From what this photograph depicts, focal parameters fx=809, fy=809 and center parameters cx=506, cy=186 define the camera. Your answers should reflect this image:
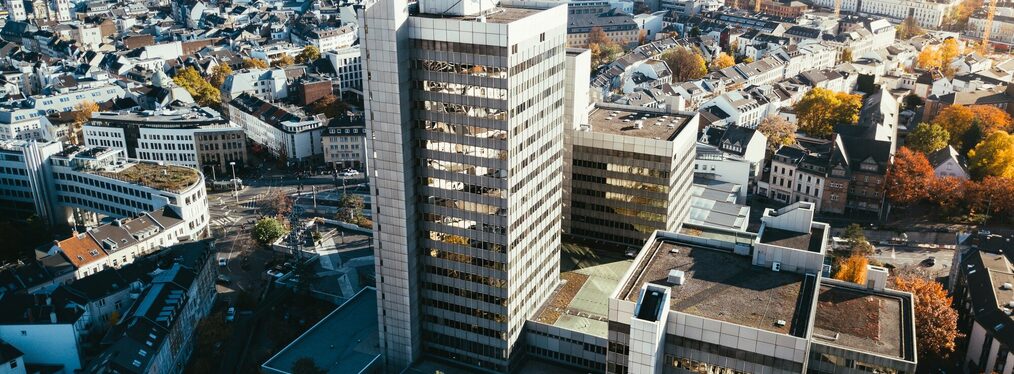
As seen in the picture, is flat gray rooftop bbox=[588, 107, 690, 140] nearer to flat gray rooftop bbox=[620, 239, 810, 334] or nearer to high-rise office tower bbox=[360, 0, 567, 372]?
high-rise office tower bbox=[360, 0, 567, 372]

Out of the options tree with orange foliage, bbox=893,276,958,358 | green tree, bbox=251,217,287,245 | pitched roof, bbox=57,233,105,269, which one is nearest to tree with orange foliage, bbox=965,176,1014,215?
tree with orange foliage, bbox=893,276,958,358

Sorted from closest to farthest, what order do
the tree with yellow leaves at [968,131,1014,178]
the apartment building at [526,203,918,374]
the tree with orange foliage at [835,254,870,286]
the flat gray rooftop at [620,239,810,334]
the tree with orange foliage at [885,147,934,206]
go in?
the apartment building at [526,203,918,374], the flat gray rooftop at [620,239,810,334], the tree with orange foliage at [835,254,870,286], the tree with orange foliage at [885,147,934,206], the tree with yellow leaves at [968,131,1014,178]

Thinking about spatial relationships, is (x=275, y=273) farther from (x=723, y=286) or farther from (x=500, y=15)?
(x=723, y=286)

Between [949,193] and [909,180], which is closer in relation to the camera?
[949,193]

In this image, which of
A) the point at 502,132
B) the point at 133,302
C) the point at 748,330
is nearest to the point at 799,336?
the point at 748,330

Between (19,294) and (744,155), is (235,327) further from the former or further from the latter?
(744,155)

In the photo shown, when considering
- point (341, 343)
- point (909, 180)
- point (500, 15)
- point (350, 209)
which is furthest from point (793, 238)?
point (350, 209)

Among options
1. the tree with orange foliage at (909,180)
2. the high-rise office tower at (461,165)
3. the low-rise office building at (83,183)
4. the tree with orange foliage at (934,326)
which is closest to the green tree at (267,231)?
the low-rise office building at (83,183)
